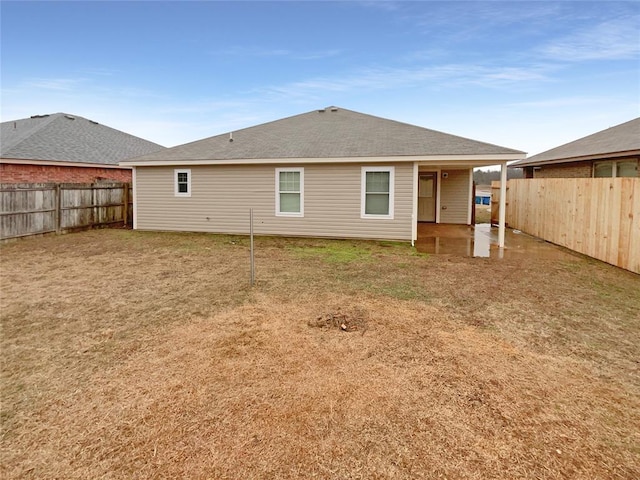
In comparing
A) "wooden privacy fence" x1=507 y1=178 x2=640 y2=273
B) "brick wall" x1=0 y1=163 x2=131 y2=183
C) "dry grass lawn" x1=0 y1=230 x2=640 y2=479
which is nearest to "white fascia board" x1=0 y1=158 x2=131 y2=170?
"brick wall" x1=0 y1=163 x2=131 y2=183

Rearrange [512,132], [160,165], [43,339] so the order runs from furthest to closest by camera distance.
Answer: [512,132], [160,165], [43,339]

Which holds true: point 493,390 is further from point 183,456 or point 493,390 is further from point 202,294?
point 202,294

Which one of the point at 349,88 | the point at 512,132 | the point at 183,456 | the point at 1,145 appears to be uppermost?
the point at 349,88

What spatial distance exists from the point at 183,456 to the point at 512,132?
2841cm

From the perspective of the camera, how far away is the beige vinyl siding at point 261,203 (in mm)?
12391

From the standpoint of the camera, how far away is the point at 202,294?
6535 mm

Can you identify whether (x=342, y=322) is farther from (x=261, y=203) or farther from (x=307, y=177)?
(x=261, y=203)

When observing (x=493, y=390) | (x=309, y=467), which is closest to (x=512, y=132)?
(x=493, y=390)

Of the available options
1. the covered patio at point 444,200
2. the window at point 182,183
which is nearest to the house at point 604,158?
the covered patio at point 444,200

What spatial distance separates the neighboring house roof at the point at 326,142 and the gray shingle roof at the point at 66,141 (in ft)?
16.4

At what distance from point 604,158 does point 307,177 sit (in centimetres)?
1003

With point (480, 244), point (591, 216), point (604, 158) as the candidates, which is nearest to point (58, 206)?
point (480, 244)

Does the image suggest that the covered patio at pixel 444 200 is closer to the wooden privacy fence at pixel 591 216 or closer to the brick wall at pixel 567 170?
the wooden privacy fence at pixel 591 216

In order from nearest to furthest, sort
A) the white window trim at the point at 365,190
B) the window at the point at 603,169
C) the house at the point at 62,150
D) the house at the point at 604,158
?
the white window trim at the point at 365,190, the house at the point at 604,158, the window at the point at 603,169, the house at the point at 62,150
